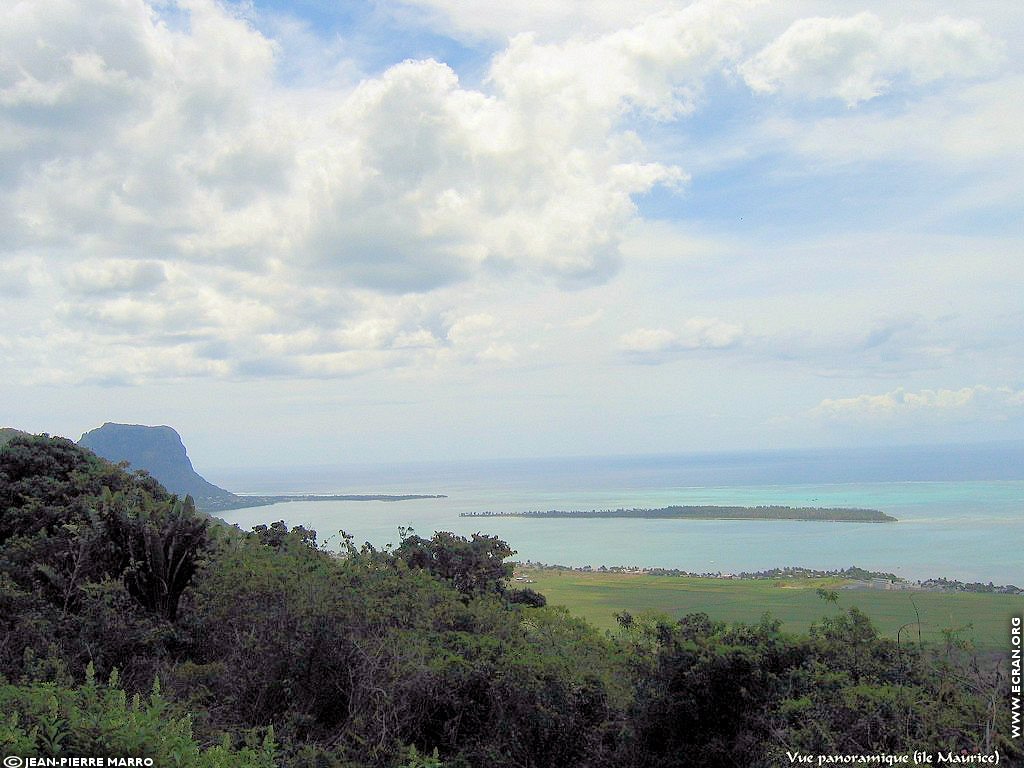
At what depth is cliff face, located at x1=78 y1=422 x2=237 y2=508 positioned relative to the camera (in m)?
91.0

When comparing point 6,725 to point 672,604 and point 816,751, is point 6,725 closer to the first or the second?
point 816,751

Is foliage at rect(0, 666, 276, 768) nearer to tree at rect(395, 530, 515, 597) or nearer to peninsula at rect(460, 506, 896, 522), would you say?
tree at rect(395, 530, 515, 597)

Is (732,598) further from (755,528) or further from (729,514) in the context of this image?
(729,514)

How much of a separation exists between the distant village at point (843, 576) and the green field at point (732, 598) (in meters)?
0.80

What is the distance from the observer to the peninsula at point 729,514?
69750 millimetres

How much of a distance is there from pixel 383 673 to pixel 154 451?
3982 inches

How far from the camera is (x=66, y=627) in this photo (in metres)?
9.74

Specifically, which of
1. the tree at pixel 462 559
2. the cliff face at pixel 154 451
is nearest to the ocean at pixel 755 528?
the tree at pixel 462 559

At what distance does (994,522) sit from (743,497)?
49405mm

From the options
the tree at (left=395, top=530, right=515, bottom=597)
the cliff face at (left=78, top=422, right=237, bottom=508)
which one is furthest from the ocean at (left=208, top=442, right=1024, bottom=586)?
the cliff face at (left=78, top=422, right=237, bottom=508)

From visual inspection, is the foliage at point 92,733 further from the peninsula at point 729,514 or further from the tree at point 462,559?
the peninsula at point 729,514

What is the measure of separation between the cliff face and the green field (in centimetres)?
6222

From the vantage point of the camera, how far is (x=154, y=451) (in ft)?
326

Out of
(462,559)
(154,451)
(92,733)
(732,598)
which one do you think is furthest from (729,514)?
(92,733)
